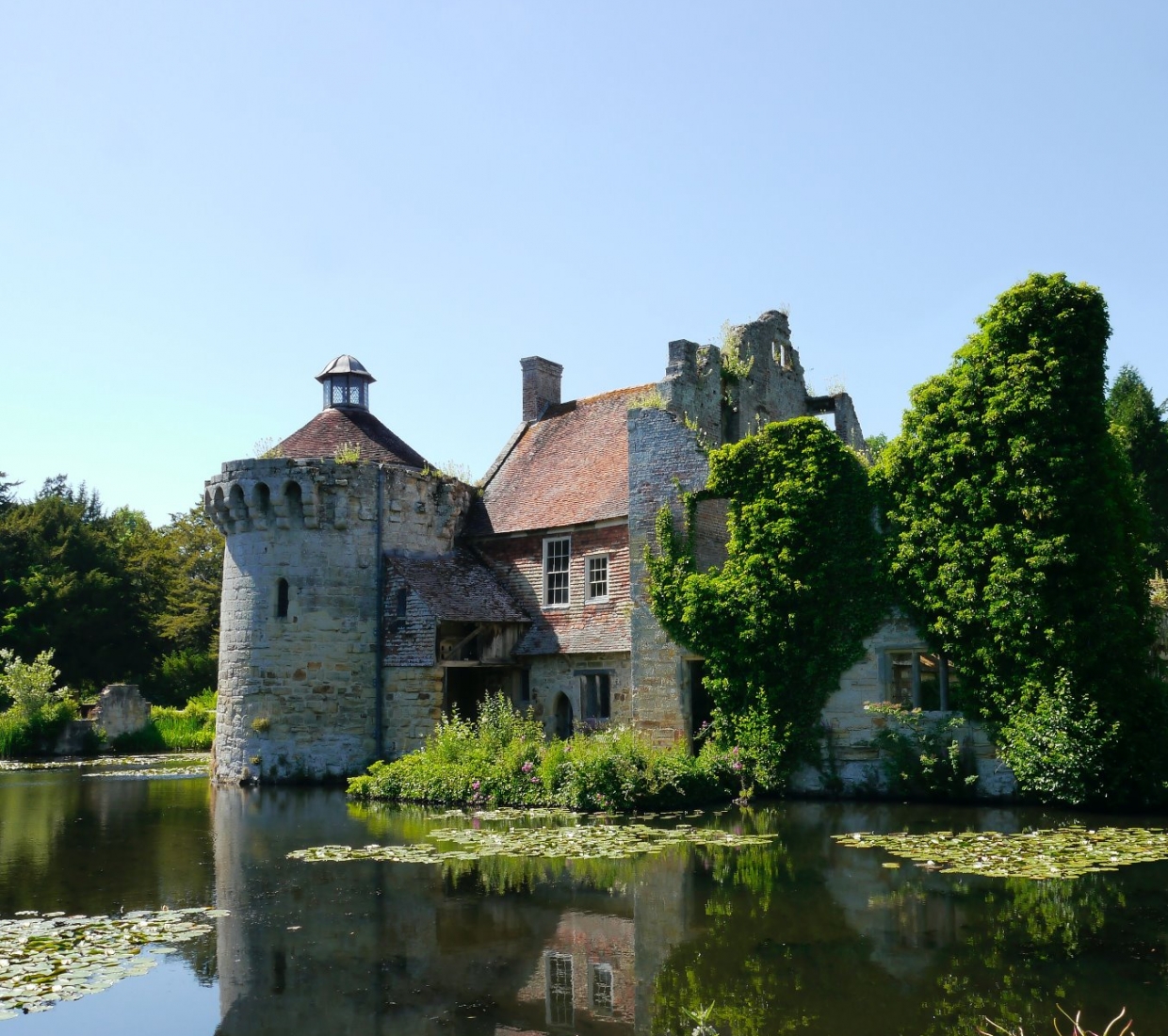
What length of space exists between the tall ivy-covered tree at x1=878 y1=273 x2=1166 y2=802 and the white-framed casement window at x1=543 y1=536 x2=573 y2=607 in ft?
29.5

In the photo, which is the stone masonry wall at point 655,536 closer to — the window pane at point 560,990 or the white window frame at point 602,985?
the window pane at point 560,990

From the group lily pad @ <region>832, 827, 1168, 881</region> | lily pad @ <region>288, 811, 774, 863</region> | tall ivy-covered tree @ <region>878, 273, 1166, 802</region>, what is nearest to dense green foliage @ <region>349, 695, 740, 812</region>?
lily pad @ <region>288, 811, 774, 863</region>

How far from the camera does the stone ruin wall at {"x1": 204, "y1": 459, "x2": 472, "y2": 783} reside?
25.8m

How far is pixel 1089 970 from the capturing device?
882 centimetres

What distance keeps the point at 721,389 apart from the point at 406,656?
33.5 ft

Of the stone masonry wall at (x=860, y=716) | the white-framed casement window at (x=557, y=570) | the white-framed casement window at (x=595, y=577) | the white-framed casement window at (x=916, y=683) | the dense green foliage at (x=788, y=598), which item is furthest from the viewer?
the white-framed casement window at (x=557, y=570)

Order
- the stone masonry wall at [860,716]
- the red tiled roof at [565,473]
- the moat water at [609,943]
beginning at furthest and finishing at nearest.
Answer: the red tiled roof at [565,473], the stone masonry wall at [860,716], the moat water at [609,943]

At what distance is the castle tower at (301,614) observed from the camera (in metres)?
25.8

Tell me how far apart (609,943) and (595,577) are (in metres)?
16.2

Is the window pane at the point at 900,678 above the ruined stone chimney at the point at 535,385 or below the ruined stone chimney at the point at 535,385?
below

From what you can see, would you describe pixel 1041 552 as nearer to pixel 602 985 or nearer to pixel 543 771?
pixel 543 771

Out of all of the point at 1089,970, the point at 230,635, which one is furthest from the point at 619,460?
the point at 1089,970

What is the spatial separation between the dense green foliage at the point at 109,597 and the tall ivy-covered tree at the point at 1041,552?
36205 millimetres

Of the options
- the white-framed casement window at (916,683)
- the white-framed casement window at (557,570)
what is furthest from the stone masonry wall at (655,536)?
the white-framed casement window at (916,683)
